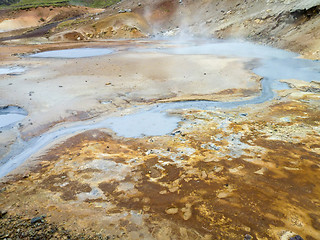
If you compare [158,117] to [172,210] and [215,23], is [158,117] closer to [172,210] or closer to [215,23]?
[172,210]

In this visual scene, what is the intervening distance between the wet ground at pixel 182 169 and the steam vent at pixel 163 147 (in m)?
0.03

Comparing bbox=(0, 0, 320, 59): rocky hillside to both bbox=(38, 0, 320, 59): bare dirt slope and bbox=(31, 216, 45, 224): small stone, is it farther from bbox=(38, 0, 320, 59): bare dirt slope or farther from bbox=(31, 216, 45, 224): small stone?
bbox=(31, 216, 45, 224): small stone

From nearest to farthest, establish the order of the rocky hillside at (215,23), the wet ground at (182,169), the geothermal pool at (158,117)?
the wet ground at (182,169), the geothermal pool at (158,117), the rocky hillside at (215,23)

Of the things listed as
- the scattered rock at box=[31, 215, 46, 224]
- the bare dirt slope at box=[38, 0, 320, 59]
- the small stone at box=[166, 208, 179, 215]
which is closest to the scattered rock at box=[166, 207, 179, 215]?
the small stone at box=[166, 208, 179, 215]

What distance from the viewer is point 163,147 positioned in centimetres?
657

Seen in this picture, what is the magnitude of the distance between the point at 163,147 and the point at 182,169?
4.19ft

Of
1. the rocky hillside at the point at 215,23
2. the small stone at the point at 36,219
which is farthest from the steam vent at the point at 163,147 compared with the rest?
the rocky hillside at the point at 215,23

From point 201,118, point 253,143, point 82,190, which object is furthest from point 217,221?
point 201,118

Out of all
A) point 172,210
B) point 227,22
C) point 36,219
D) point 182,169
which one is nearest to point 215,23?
point 227,22

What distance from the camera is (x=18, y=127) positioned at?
7984 mm

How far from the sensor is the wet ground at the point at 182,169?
3.78 meters

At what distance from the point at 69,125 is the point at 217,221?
621 cm

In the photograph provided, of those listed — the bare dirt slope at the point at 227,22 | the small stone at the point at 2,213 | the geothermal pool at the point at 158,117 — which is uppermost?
the bare dirt slope at the point at 227,22

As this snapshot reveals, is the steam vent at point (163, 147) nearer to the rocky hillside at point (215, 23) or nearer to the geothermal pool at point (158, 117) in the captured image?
the geothermal pool at point (158, 117)
